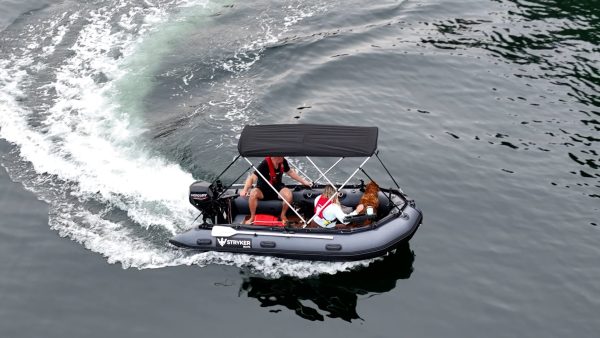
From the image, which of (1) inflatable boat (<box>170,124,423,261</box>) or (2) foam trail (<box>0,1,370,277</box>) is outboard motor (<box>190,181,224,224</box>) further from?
(2) foam trail (<box>0,1,370,277</box>)

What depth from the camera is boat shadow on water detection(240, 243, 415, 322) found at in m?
15.5

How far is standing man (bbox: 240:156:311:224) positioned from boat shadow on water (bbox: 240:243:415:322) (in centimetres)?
181

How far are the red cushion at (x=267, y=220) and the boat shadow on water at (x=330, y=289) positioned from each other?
1.52 metres

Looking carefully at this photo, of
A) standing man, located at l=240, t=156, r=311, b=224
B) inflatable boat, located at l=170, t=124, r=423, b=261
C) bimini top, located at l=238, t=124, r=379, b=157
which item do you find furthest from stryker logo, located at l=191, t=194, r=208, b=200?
bimini top, located at l=238, t=124, r=379, b=157

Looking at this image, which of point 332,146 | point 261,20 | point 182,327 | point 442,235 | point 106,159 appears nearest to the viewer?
point 182,327

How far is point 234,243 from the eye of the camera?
16.6 m

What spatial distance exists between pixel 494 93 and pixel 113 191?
14442 millimetres

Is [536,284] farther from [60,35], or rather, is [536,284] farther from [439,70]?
[60,35]

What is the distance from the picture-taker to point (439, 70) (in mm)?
26203

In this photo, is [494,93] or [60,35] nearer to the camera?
[494,93]

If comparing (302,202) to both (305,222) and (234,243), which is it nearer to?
(305,222)

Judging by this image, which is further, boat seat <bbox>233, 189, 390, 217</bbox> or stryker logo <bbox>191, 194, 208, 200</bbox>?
boat seat <bbox>233, 189, 390, 217</bbox>

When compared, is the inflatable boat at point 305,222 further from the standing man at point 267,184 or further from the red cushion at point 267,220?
the standing man at point 267,184

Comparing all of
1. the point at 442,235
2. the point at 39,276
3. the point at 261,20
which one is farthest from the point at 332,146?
the point at 261,20
